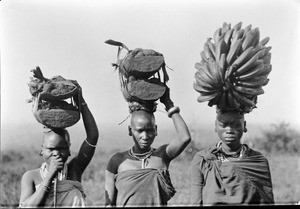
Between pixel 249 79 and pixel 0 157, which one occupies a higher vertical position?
pixel 249 79

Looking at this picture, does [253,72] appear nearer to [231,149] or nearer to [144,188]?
[231,149]

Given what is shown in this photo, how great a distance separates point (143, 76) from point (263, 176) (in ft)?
3.91

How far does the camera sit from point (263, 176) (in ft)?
18.1

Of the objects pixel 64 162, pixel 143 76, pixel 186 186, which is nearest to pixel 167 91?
pixel 143 76

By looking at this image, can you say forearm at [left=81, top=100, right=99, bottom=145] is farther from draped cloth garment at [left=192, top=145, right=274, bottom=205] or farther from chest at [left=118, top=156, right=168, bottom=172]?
draped cloth garment at [left=192, top=145, right=274, bottom=205]

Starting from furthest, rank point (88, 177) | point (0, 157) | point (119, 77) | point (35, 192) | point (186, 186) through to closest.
Answer: 1. point (88, 177)
2. point (186, 186)
3. point (0, 157)
4. point (119, 77)
5. point (35, 192)

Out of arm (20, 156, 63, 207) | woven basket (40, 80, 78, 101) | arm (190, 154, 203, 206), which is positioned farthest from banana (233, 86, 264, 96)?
arm (20, 156, 63, 207)

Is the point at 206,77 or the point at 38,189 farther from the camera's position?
the point at 206,77

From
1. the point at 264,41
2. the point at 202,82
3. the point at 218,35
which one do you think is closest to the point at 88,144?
the point at 202,82

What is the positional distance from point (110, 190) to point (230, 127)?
1.03m

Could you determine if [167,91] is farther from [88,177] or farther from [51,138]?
[88,177]

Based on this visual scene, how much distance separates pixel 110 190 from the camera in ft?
17.8

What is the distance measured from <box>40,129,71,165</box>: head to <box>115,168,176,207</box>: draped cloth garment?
47 cm

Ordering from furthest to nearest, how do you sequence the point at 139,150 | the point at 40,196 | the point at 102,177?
the point at 102,177, the point at 139,150, the point at 40,196
